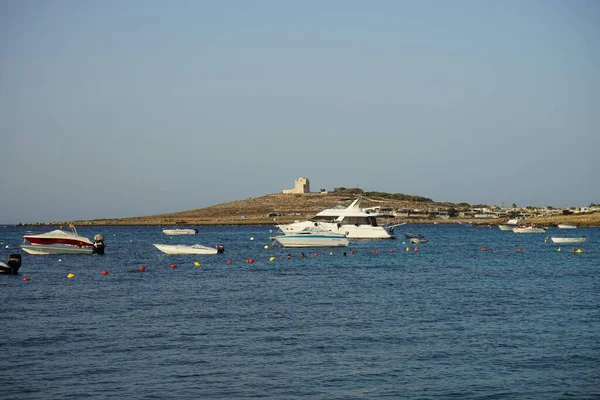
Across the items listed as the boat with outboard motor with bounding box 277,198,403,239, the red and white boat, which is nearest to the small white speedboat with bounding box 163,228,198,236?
the boat with outboard motor with bounding box 277,198,403,239

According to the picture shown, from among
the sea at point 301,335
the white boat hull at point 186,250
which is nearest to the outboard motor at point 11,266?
the sea at point 301,335

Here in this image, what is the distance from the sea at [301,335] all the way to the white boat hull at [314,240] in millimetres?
23957

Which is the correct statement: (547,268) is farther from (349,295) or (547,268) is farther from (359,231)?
(359,231)

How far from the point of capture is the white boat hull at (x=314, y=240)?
73.5m

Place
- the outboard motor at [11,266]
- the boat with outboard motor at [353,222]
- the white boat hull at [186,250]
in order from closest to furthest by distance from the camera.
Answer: the outboard motor at [11,266]
the white boat hull at [186,250]
the boat with outboard motor at [353,222]

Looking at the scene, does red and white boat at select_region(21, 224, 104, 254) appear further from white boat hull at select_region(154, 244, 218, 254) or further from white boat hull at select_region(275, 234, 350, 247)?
white boat hull at select_region(275, 234, 350, 247)

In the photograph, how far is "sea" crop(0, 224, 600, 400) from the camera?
781 inches

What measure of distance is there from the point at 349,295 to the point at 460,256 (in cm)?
3237

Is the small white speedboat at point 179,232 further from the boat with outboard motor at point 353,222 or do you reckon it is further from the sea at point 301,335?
the sea at point 301,335

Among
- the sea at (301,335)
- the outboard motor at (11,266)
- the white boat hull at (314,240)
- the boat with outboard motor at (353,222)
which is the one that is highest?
the boat with outboard motor at (353,222)

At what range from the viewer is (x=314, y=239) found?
73.7 meters

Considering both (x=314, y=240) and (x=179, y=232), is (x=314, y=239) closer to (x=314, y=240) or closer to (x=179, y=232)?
A: (x=314, y=240)

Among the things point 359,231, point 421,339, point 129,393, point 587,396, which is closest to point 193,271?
point 421,339

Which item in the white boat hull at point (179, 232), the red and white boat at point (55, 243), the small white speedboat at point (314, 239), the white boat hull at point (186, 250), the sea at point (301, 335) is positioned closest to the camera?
the sea at point (301, 335)
